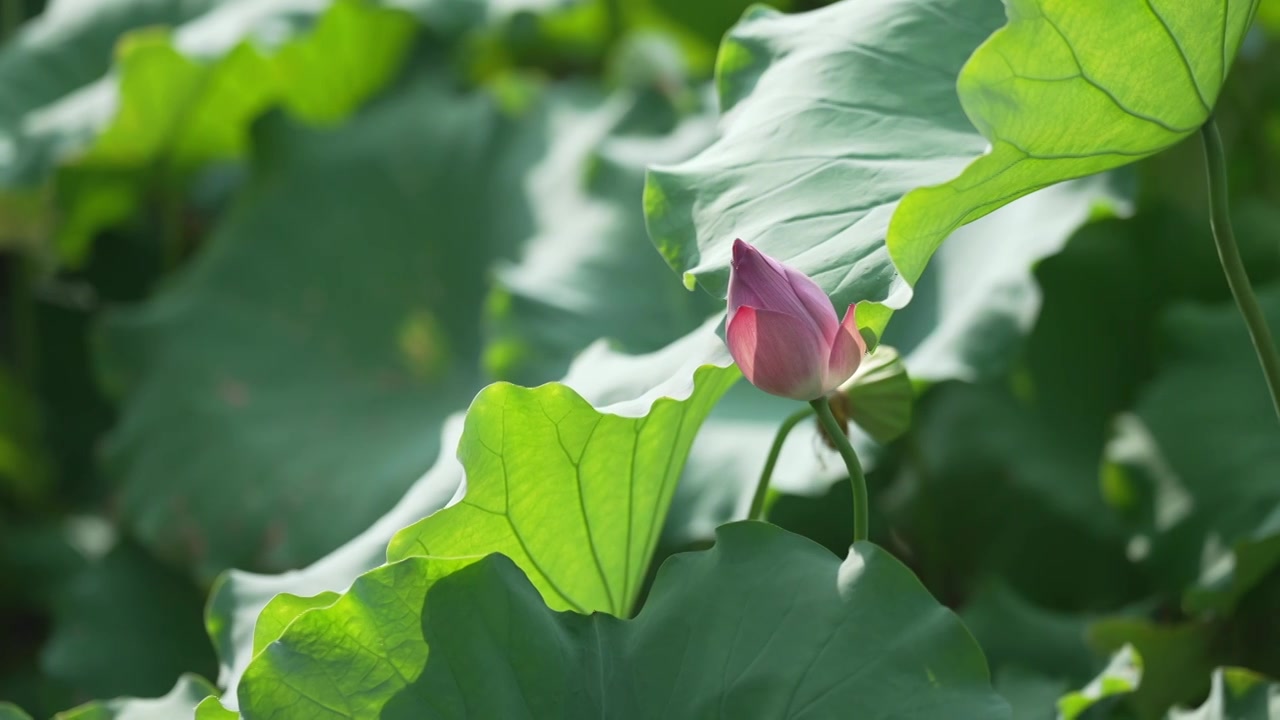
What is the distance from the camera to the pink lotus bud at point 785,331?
2.10 ft

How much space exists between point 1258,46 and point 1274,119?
0.31ft

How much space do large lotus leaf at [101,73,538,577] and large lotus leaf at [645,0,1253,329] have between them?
779mm

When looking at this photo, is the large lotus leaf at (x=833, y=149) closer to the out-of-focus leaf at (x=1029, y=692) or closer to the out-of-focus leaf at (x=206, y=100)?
the out-of-focus leaf at (x=1029, y=692)

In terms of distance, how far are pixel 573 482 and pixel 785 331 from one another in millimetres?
152

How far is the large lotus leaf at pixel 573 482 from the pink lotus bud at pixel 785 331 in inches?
1.5

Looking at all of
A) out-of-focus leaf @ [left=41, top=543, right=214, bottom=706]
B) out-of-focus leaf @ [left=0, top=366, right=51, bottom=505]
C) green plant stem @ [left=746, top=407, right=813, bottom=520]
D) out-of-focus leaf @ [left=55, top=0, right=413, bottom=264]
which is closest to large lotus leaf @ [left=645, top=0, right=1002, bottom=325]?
green plant stem @ [left=746, top=407, right=813, bottom=520]

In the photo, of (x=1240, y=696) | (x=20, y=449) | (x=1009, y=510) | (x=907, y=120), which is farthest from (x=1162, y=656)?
(x=20, y=449)

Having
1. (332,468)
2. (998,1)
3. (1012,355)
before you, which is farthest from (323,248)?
(998,1)

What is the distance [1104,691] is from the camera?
80 cm

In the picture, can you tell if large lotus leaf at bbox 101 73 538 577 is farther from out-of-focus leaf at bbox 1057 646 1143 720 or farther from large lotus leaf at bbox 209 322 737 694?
out-of-focus leaf at bbox 1057 646 1143 720

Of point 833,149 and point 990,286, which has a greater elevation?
point 833,149

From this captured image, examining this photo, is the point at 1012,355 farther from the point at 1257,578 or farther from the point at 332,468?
the point at 332,468

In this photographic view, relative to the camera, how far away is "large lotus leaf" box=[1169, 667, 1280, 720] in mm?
771

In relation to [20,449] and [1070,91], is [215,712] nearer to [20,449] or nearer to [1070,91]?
[1070,91]
